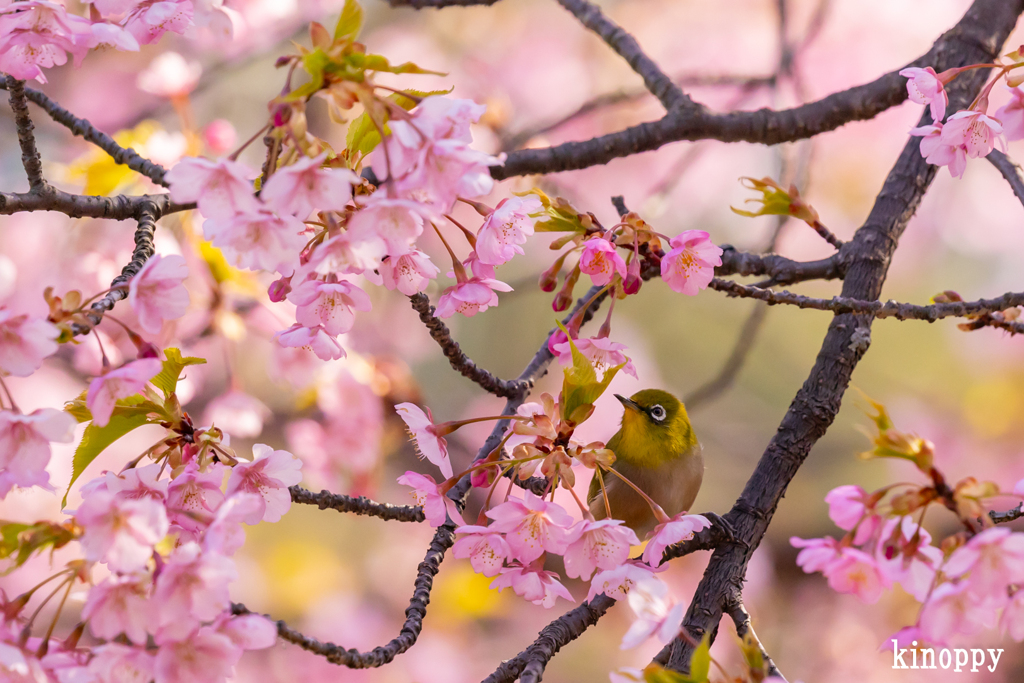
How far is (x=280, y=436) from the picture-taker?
10.4 feet

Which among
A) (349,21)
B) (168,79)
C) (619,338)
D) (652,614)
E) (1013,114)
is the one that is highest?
(619,338)

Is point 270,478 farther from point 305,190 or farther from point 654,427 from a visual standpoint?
point 654,427

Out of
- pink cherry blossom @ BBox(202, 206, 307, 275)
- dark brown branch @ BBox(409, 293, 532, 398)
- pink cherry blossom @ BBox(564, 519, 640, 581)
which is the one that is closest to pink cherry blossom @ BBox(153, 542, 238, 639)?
pink cherry blossom @ BBox(202, 206, 307, 275)

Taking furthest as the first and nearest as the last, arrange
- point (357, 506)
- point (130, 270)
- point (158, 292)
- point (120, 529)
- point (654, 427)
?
1. point (654, 427)
2. point (357, 506)
3. point (130, 270)
4. point (158, 292)
5. point (120, 529)

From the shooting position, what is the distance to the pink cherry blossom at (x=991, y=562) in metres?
0.61

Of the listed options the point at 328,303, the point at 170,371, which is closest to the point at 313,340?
the point at 328,303

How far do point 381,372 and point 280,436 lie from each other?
726 millimetres

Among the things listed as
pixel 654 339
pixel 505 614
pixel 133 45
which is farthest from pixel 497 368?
pixel 133 45

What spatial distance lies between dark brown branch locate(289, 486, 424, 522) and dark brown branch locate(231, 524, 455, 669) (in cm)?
5

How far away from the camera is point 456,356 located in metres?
1.19

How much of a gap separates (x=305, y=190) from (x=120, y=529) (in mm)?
316

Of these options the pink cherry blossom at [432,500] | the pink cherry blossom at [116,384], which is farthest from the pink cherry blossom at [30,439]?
the pink cherry blossom at [432,500]

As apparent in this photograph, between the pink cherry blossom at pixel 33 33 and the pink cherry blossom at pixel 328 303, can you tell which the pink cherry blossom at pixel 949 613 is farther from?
the pink cherry blossom at pixel 33 33

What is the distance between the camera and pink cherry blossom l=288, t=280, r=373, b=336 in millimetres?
847
